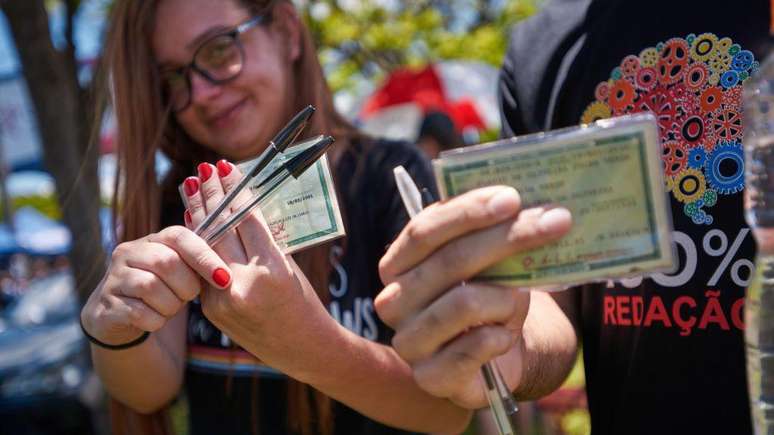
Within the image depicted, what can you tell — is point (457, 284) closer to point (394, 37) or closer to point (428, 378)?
point (428, 378)

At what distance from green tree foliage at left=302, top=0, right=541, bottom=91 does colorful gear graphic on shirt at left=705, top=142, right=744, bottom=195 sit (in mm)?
7689

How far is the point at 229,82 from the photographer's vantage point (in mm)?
1858

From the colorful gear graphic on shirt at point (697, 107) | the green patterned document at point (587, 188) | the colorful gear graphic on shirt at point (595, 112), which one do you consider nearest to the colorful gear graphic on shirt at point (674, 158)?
the colorful gear graphic on shirt at point (697, 107)

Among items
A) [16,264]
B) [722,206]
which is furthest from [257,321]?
[16,264]

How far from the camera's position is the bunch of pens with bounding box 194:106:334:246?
1.14 metres

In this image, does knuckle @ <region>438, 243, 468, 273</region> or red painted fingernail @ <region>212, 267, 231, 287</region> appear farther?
red painted fingernail @ <region>212, 267, 231, 287</region>

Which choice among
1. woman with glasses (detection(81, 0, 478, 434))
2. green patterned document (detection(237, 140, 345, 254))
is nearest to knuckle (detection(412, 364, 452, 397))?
green patterned document (detection(237, 140, 345, 254))

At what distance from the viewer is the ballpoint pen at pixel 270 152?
1159 millimetres

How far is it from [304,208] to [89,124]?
60.3 inches

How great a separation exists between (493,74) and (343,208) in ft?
22.0

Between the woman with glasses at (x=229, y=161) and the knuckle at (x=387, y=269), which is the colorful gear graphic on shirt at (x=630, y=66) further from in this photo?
the knuckle at (x=387, y=269)

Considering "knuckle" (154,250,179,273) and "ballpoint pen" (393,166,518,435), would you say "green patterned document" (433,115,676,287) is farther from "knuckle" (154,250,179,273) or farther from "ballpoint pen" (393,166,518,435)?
"knuckle" (154,250,179,273)

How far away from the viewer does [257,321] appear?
123cm

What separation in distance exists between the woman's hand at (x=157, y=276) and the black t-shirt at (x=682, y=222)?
686 millimetres
